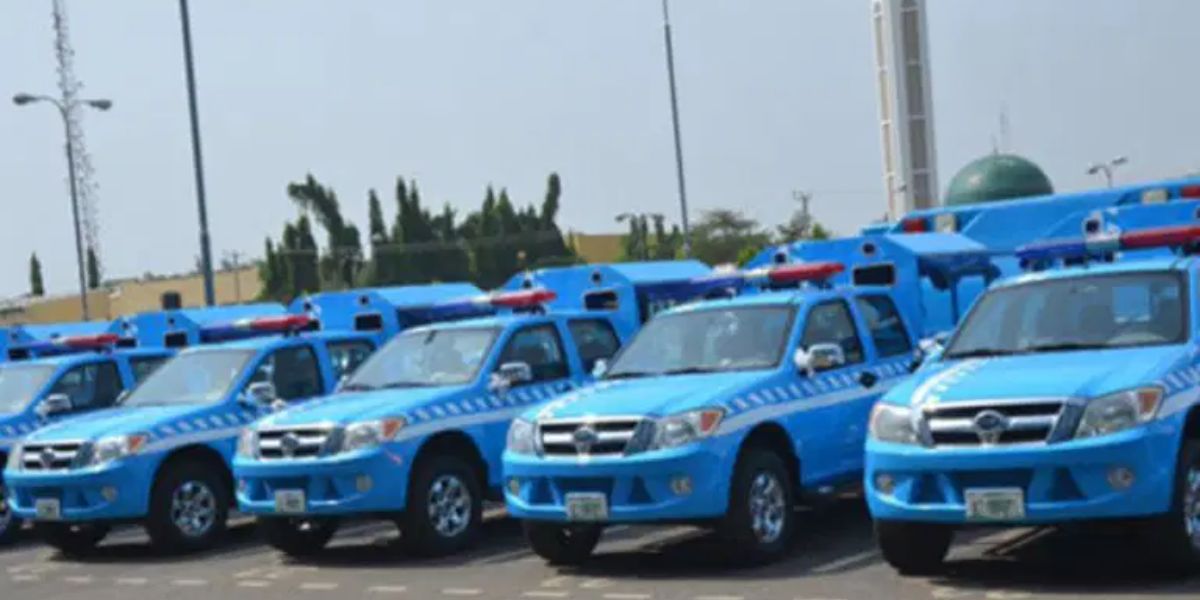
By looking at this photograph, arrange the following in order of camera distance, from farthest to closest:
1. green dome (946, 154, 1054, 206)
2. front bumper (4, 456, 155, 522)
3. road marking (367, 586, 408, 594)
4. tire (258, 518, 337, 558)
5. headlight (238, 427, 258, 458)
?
green dome (946, 154, 1054, 206) < front bumper (4, 456, 155, 522) < tire (258, 518, 337, 558) < headlight (238, 427, 258, 458) < road marking (367, 586, 408, 594)

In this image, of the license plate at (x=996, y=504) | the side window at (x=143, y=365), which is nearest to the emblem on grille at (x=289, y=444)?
the side window at (x=143, y=365)

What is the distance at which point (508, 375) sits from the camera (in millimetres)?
13273

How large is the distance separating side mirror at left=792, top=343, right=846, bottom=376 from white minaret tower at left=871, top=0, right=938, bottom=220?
51.5 meters

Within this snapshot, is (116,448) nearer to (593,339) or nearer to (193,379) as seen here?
(193,379)

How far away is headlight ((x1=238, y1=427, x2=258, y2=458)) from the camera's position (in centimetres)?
1324

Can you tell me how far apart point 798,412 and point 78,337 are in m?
10.5

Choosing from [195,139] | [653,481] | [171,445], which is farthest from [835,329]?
[195,139]

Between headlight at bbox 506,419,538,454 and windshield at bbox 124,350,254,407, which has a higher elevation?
windshield at bbox 124,350,254,407

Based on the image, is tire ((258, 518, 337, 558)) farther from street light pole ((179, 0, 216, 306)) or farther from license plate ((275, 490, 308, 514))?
street light pole ((179, 0, 216, 306))

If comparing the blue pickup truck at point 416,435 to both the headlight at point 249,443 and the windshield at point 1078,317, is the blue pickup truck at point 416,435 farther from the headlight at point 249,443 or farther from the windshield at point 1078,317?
the windshield at point 1078,317

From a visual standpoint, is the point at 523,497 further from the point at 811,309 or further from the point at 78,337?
the point at 78,337

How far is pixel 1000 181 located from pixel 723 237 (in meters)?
32.5

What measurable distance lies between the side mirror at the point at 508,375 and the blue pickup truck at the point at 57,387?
193 inches

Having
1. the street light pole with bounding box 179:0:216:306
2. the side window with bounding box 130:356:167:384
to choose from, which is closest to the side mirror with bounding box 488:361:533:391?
the side window with bounding box 130:356:167:384
